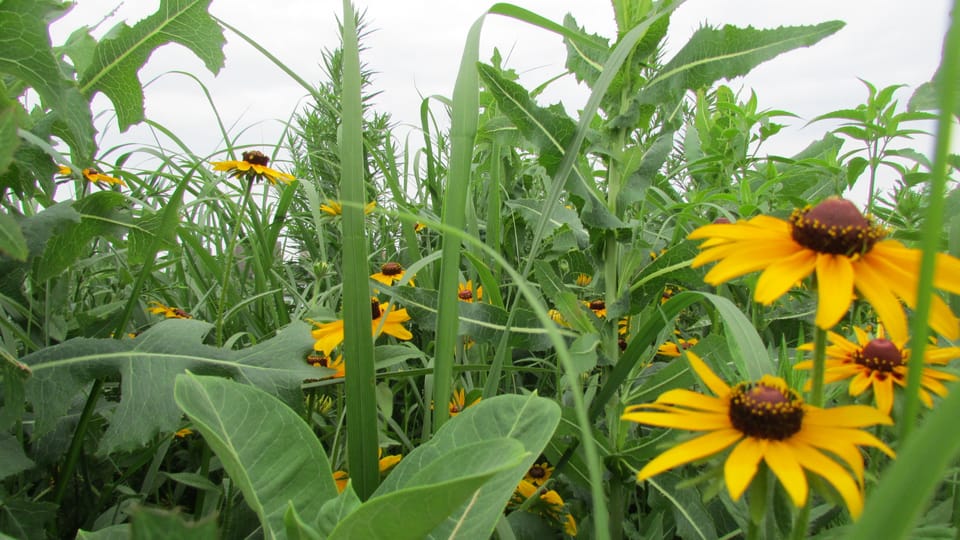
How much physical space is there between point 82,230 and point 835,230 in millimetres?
1196

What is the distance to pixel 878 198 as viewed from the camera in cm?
194

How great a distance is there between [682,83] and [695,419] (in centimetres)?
72

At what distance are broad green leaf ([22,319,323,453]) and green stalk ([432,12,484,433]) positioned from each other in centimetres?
20

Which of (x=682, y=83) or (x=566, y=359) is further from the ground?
(x=682, y=83)

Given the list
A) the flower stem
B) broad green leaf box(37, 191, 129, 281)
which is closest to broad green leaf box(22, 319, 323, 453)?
broad green leaf box(37, 191, 129, 281)

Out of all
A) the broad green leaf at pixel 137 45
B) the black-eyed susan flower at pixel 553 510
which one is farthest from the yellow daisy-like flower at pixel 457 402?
the broad green leaf at pixel 137 45

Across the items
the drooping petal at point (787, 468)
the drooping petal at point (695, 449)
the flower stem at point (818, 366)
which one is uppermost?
the flower stem at point (818, 366)

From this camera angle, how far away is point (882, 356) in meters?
0.75

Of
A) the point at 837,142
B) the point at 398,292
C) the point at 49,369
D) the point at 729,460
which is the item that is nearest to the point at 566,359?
the point at 729,460

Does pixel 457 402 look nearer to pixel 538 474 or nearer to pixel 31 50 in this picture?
pixel 538 474

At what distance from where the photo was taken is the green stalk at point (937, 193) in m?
0.32

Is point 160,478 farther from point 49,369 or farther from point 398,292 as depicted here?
point 398,292

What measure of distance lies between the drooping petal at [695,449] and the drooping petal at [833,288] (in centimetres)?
11

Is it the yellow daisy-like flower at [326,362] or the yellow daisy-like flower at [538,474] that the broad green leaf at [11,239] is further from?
the yellow daisy-like flower at [538,474]
